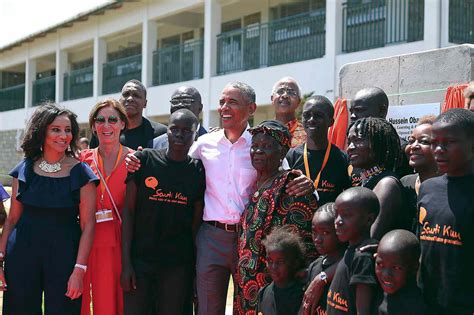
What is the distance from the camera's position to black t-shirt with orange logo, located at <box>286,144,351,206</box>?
13.8 ft

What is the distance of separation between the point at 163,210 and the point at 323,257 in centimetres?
128

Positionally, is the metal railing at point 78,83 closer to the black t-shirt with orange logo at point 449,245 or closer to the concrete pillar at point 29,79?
the concrete pillar at point 29,79

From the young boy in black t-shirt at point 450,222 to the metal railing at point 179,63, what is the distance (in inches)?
597

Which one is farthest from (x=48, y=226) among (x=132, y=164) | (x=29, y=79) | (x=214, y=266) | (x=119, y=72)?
(x=29, y=79)

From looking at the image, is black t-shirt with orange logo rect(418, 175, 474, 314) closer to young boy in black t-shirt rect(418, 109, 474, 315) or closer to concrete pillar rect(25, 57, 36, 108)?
young boy in black t-shirt rect(418, 109, 474, 315)

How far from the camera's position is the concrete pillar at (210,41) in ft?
55.1

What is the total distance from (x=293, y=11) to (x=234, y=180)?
12829mm

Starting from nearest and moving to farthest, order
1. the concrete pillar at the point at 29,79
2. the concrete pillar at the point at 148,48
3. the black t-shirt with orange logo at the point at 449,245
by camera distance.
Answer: the black t-shirt with orange logo at the point at 449,245
the concrete pillar at the point at 148,48
the concrete pillar at the point at 29,79

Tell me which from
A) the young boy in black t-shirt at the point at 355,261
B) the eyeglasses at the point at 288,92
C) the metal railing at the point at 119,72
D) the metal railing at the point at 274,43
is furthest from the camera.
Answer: the metal railing at the point at 119,72

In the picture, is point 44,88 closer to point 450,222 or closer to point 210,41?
point 210,41

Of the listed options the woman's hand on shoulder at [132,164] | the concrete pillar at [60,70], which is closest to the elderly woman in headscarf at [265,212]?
the woman's hand on shoulder at [132,164]

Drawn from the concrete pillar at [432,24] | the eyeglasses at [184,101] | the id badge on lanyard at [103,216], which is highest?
the concrete pillar at [432,24]

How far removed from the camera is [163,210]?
4.35m

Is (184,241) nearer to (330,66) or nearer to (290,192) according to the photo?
(290,192)
